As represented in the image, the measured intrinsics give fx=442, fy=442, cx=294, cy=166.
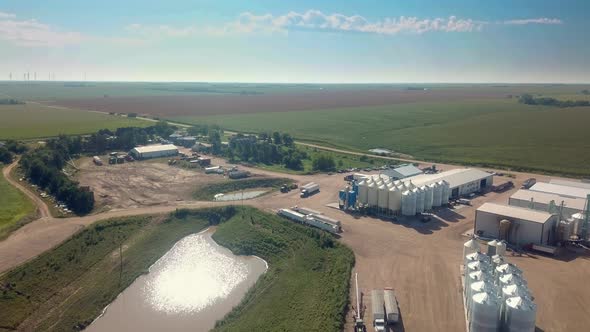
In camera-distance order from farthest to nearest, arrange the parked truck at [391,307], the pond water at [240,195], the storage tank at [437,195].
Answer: the pond water at [240,195], the storage tank at [437,195], the parked truck at [391,307]

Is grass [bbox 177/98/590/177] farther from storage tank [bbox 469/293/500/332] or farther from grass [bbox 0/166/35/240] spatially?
grass [bbox 0/166/35/240]

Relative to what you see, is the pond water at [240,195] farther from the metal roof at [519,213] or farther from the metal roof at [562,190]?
the metal roof at [562,190]

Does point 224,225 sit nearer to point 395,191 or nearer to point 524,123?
point 395,191

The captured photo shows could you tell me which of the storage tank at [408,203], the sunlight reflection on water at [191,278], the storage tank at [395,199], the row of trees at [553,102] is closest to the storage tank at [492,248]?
the storage tank at [408,203]

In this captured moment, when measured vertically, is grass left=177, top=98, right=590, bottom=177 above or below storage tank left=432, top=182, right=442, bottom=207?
above

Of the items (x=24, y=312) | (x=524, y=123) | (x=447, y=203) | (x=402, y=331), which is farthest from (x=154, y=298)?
(x=524, y=123)

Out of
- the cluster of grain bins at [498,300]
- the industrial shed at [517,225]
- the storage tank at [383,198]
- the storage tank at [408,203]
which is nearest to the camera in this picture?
the cluster of grain bins at [498,300]

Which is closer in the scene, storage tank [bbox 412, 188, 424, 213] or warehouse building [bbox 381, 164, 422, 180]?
storage tank [bbox 412, 188, 424, 213]

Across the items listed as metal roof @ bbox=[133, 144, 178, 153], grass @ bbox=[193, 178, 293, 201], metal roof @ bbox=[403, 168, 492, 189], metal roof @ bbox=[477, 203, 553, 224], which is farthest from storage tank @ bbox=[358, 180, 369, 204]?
metal roof @ bbox=[133, 144, 178, 153]
